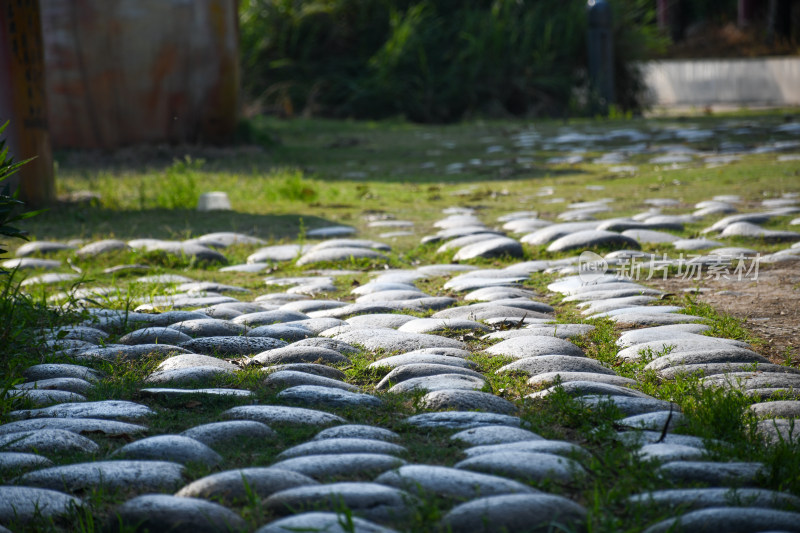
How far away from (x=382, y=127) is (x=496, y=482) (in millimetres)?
9373

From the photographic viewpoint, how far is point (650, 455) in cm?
187

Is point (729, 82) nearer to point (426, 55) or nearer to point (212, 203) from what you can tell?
point (426, 55)

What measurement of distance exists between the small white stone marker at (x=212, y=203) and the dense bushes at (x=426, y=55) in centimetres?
650

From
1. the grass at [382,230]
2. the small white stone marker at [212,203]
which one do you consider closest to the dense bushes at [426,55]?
the grass at [382,230]

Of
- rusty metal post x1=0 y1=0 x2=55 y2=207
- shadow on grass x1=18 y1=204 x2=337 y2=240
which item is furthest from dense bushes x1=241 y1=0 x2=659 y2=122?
rusty metal post x1=0 y1=0 x2=55 y2=207

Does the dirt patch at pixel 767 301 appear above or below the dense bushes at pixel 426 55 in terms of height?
below

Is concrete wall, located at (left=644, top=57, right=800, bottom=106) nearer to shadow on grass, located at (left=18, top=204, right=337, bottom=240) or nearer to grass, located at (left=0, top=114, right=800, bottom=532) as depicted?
grass, located at (left=0, top=114, right=800, bottom=532)

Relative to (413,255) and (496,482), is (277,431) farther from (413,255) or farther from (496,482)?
(413,255)

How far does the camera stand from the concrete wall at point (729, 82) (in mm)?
15094

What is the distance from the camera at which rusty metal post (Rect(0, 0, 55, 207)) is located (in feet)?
16.8

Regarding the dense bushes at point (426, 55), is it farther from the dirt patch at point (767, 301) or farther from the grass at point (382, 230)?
the dirt patch at point (767, 301)

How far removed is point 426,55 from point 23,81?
24.9 feet

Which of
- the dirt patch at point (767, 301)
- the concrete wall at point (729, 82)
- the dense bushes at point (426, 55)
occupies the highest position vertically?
the dense bushes at point (426, 55)

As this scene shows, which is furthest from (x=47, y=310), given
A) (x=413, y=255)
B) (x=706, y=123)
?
(x=706, y=123)
